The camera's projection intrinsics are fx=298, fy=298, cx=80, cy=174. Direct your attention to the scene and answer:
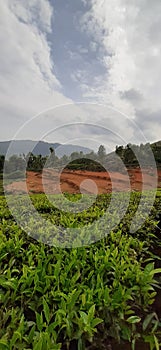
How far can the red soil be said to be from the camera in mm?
4801

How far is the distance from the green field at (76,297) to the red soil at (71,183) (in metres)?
2.23

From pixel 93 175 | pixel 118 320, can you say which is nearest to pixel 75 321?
pixel 118 320

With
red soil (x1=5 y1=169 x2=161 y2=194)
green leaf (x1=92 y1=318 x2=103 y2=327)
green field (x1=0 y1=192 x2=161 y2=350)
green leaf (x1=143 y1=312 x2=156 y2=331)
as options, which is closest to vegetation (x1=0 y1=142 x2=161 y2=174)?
red soil (x1=5 y1=169 x2=161 y2=194)

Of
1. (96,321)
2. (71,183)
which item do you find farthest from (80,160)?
(96,321)

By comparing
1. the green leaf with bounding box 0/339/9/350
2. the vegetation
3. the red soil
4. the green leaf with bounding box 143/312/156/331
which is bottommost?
the green leaf with bounding box 143/312/156/331

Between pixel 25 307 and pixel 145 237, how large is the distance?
1.44 meters

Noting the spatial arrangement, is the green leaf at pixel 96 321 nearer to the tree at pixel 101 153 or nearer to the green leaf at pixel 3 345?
the green leaf at pixel 3 345

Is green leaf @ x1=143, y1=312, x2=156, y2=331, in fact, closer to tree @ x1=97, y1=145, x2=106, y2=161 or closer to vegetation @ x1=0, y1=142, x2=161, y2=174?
vegetation @ x1=0, y1=142, x2=161, y2=174

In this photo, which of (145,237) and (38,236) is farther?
(145,237)

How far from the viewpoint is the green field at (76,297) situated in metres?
1.58

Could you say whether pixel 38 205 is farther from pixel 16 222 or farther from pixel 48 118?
pixel 48 118

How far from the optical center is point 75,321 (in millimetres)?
1637

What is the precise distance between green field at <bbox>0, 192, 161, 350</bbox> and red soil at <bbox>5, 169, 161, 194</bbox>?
87.9 inches

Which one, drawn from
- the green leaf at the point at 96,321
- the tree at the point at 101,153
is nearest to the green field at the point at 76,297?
the green leaf at the point at 96,321
